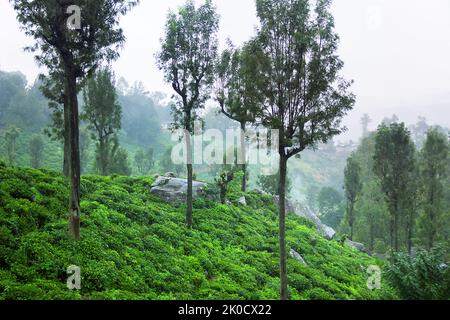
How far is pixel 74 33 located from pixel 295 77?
1084 centimetres

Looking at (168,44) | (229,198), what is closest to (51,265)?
(168,44)

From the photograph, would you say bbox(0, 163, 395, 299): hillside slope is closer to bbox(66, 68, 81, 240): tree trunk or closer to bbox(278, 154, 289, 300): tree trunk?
bbox(66, 68, 81, 240): tree trunk

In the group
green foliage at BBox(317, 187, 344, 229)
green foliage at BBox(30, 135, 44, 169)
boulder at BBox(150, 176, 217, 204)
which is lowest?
green foliage at BBox(317, 187, 344, 229)

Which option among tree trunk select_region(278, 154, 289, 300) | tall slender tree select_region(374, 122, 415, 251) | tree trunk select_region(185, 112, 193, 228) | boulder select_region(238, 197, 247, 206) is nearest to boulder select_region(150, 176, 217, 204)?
boulder select_region(238, 197, 247, 206)

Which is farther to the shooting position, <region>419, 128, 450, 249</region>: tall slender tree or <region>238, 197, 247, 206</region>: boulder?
<region>419, 128, 450, 249</region>: tall slender tree

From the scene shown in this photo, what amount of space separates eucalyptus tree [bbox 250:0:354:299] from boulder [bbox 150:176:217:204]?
1587 centimetres

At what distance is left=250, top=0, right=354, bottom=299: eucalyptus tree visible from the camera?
17906mm

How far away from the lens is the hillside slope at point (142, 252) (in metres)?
15.1

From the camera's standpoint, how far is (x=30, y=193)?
21.6m

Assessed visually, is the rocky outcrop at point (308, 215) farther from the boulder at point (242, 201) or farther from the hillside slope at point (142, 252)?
the hillside slope at point (142, 252)

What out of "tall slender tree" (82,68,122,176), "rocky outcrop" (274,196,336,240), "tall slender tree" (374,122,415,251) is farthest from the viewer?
"rocky outcrop" (274,196,336,240)

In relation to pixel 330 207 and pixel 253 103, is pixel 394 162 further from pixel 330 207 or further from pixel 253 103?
pixel 330 207

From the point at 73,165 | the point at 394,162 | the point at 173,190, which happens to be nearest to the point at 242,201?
the point at 173,190

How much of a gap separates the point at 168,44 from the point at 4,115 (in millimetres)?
106501
